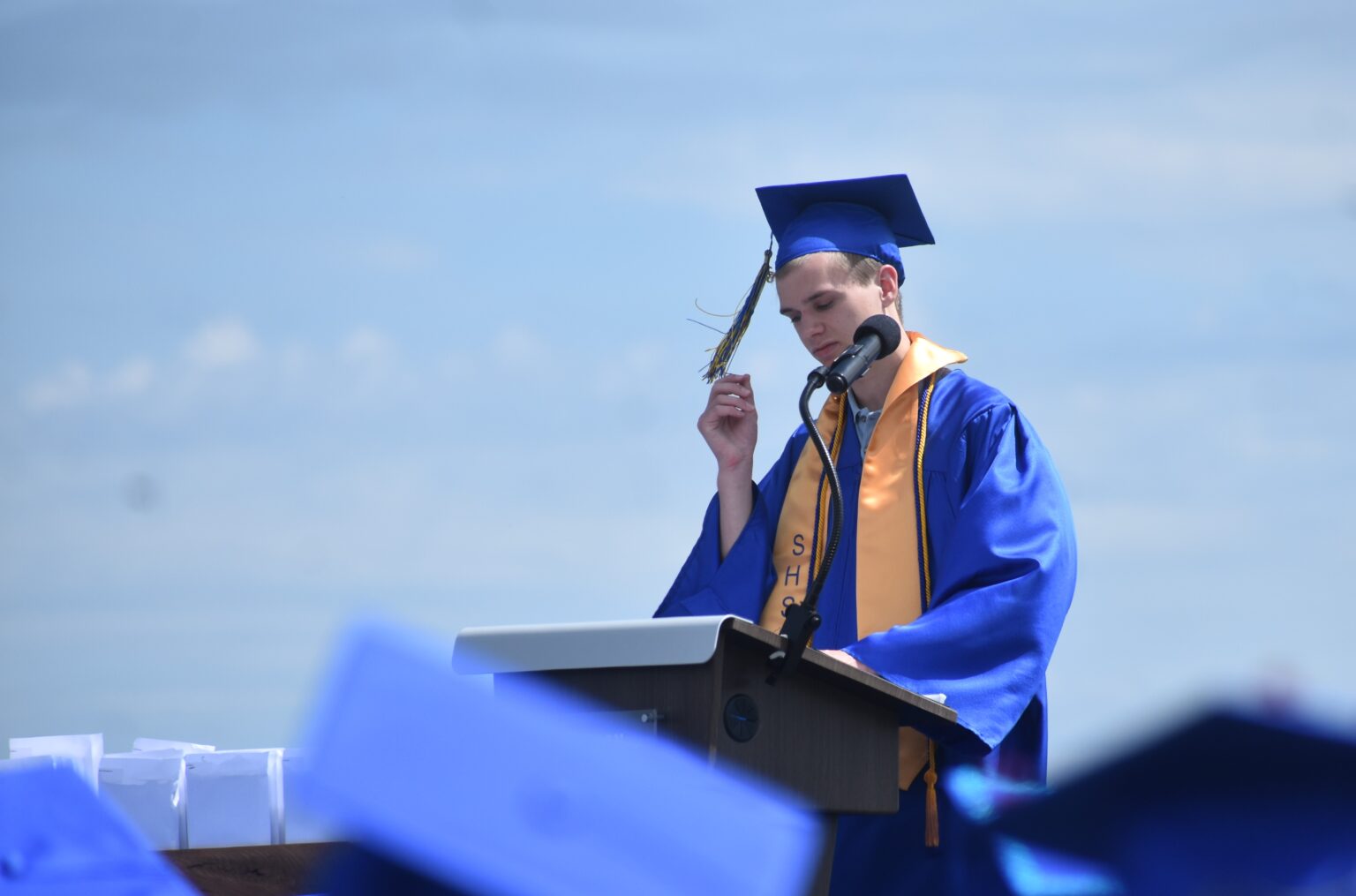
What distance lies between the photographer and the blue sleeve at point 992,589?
257cm

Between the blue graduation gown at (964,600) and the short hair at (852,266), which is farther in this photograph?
the short hair at (852,266)

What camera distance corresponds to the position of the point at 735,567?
3244 millimetres

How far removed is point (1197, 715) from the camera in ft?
2.56

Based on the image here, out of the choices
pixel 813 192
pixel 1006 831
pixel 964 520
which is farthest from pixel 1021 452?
pixel 1006 831

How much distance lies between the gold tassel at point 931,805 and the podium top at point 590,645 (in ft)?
2.37

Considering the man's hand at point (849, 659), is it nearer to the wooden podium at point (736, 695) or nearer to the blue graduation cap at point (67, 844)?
the wooden podium at point (736, 695)

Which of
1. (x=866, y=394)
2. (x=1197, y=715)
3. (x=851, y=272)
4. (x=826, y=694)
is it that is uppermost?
(x=851, y=272)

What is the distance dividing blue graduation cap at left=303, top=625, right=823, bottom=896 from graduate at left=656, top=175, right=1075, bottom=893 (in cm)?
169

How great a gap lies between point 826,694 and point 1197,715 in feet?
5.14

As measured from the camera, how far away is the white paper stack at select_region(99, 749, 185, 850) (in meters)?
3.84

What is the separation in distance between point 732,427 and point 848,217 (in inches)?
19.9

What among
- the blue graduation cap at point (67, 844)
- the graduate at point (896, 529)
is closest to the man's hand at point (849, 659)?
the graduate at point (896, 529)

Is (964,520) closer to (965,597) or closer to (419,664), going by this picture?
(965,597)

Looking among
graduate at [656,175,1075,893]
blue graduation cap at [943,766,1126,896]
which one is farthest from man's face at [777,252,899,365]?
blue graduation cap at [943,766,1126,896]
